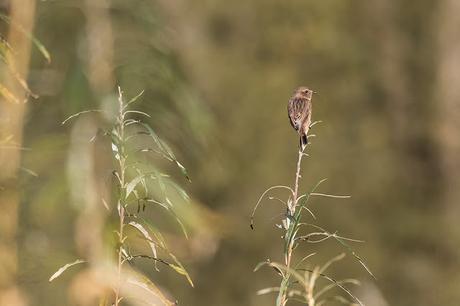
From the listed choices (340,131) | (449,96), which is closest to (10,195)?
(340,131)

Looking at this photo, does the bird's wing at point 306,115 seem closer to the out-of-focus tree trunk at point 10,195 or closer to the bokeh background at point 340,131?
the out-of-focus tree trunk at point 10,195

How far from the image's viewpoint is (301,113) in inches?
63.0

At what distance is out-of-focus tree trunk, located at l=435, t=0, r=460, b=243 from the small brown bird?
764cm

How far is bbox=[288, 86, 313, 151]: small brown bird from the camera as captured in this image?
1.55 meters

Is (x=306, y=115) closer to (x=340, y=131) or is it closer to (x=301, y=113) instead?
(x=301, y=113)

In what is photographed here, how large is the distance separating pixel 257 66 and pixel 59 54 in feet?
20.0

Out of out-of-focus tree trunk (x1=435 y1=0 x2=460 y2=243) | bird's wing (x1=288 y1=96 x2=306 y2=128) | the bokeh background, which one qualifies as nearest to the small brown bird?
bird's wing (x1=288 y1=96 x2=306 y2=128)

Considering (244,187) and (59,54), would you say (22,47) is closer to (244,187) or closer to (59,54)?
(59,54)

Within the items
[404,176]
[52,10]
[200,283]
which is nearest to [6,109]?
[52,10]

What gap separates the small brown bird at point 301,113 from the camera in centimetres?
155

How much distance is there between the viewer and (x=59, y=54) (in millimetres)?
3461

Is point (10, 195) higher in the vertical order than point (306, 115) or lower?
lower

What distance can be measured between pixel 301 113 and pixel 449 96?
312 inches

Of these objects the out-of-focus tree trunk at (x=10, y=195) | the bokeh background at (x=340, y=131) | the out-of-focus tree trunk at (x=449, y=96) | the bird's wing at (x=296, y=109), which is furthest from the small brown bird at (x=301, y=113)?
the out-of-focus tree trunk at (x=449, y=96)
